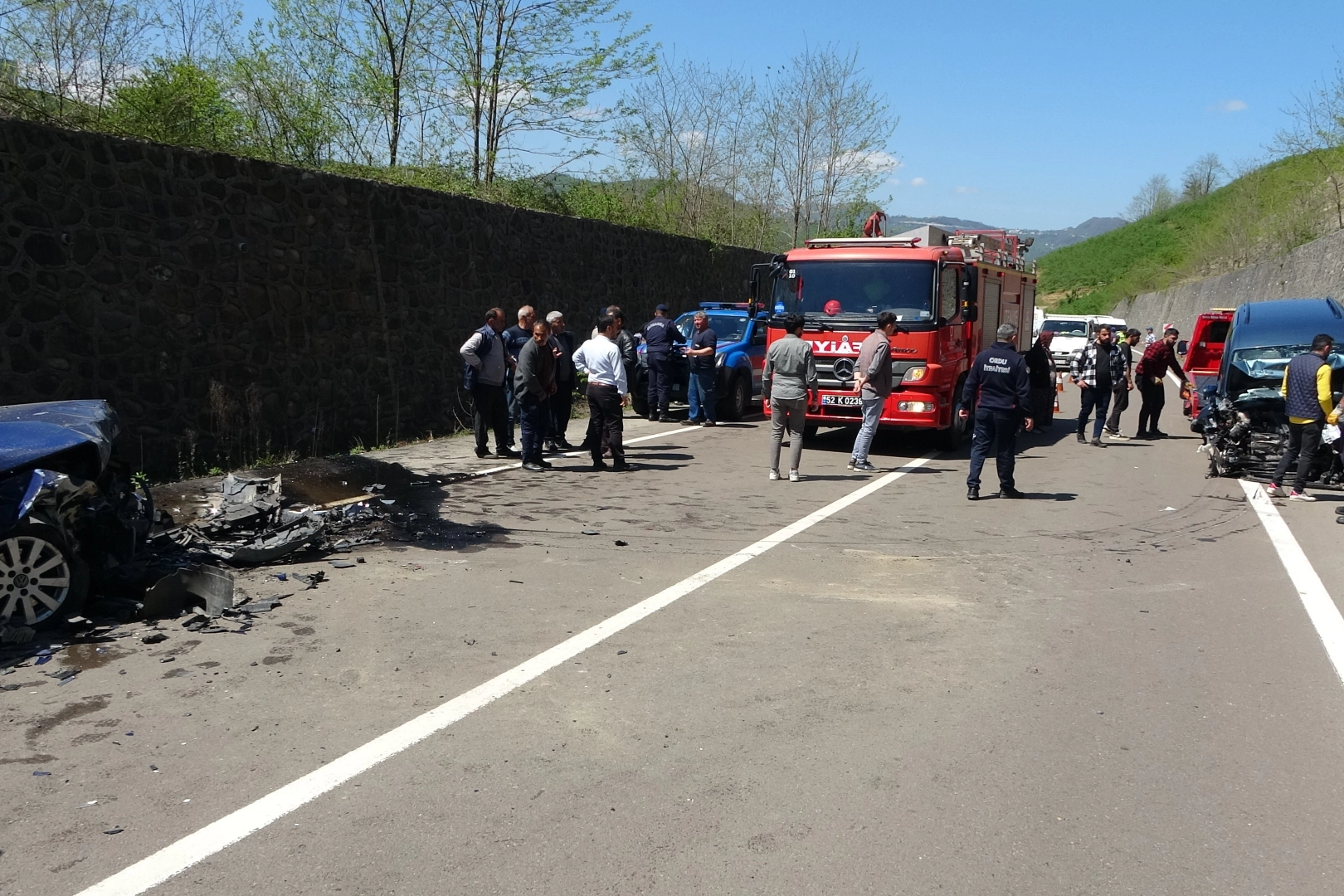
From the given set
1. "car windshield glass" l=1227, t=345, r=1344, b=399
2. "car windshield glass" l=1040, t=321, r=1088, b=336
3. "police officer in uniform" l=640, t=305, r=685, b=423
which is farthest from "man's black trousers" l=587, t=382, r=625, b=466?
"car windshield glass" l=1040, t=321, r=1088, b=336

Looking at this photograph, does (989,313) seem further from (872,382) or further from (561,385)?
(561,385)

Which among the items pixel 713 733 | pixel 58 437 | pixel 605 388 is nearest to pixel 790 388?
pixel 605 388

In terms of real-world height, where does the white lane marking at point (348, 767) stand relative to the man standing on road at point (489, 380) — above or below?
below

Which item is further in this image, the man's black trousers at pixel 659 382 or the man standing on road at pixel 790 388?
the man's black trousers at pixel 659 382

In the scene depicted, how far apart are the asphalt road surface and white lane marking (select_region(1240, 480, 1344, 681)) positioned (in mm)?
84

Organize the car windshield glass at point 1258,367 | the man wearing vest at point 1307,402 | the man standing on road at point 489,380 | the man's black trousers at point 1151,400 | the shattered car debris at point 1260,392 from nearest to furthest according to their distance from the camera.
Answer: the man wearing vest at point 1307,402 → the shattered car debris at point 1260,392 → the man standing on road at point 489,380 → the car windshield glass at point 1258,367 → the man's black trousers at point 1151,400

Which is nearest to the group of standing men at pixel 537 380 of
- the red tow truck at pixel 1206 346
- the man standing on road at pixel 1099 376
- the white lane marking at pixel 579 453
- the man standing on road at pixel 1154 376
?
the white lane marking at pixel 579 453

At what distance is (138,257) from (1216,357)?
59.3 ft

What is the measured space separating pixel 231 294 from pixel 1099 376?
475 inches

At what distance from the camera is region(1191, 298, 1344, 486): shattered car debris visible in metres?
12.7

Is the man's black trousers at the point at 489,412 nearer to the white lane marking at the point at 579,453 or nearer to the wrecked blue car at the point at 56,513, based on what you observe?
the white lane marking at the point at 579,453

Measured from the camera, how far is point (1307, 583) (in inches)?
315

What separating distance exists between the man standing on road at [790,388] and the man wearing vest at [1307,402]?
5017 millimetres

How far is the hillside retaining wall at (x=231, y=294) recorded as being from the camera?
10156 mm
